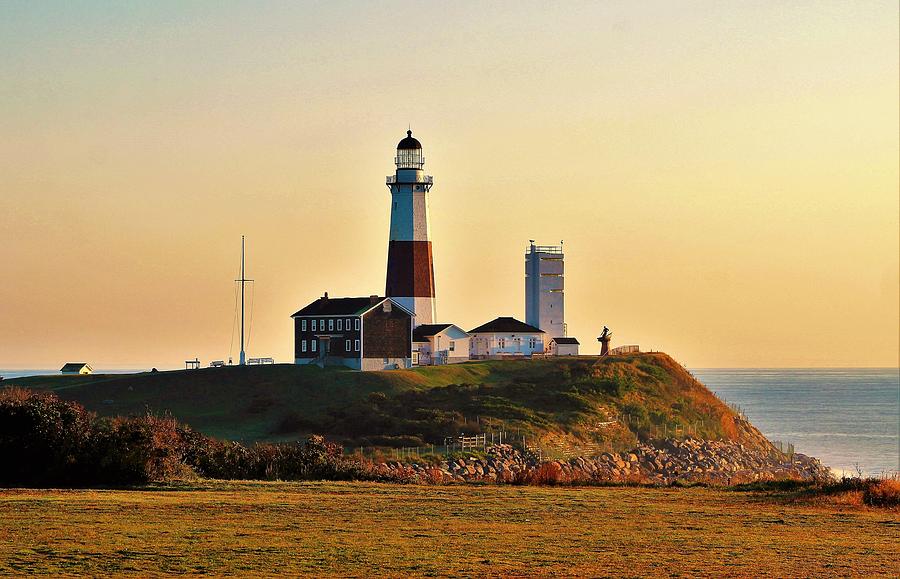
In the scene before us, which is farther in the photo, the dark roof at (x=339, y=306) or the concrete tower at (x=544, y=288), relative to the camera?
the concrete tower at (x=544, y=288)

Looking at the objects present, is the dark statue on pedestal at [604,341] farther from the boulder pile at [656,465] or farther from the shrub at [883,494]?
the shrub at [883,494]

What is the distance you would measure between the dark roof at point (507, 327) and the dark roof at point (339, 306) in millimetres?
12715

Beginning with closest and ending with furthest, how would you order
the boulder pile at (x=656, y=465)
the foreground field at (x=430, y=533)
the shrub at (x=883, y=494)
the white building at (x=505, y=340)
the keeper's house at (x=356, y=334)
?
the foreground field at (x=430, y=533) < the shrub at (x=883, y=494) < the boulder pile at (x=656, y=465) < the keeper's house at (x=356, y=334) < the white building at (x=505, y=340)

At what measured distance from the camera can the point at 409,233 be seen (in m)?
82.8

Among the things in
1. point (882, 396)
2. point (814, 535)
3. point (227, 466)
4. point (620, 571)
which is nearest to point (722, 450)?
point (227, 466)

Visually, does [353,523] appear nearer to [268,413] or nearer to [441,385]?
[268,413]

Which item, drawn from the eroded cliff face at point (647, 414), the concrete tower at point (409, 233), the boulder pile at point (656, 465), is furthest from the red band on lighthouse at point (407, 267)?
the boulder pile at point (656, 465)

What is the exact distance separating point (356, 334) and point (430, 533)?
56.6 meters

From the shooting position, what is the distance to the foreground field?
18875 millimetres

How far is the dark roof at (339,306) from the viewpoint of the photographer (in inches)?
3093

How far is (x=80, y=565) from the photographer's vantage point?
18.5 m

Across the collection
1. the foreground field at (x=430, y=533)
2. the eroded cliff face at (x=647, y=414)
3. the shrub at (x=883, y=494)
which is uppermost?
the eroded cliff face at (x=647, y=414)

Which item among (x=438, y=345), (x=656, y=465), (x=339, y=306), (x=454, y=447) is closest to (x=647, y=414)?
(x=656, y=465)

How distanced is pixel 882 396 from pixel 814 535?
172 metres
